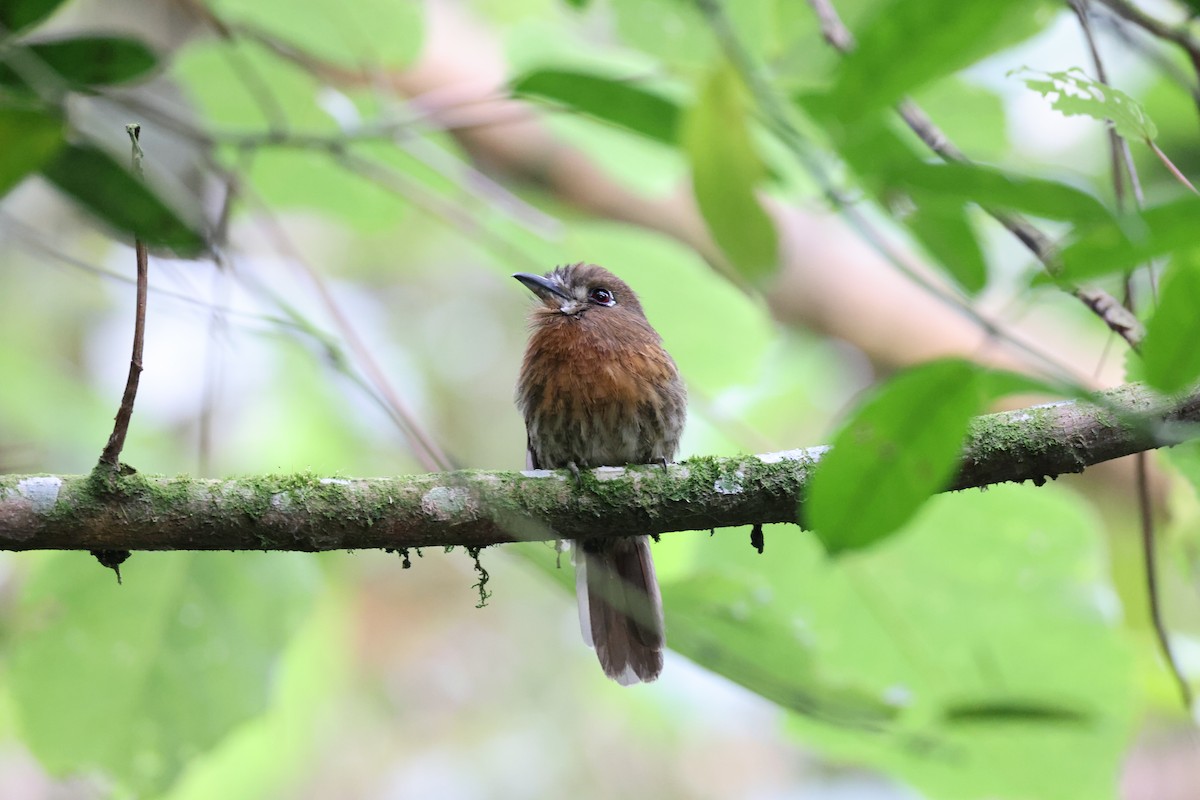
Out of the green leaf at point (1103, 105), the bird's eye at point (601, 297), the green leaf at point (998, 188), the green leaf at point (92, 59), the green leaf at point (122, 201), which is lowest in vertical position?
the green leaf at point (998, 188)

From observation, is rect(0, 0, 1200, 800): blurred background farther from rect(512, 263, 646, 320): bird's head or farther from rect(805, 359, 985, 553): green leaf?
rect(512, 263, 646, 320): bird's head

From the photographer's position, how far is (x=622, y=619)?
3.00 metres

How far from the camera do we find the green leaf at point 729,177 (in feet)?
2.81

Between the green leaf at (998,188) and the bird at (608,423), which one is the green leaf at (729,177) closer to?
the green leaf at (998,188)

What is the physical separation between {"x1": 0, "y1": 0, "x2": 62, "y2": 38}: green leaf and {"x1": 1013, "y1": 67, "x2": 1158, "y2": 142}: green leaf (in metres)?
1.29

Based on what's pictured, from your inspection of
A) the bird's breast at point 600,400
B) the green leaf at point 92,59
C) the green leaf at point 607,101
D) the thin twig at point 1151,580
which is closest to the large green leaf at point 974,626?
the thin twig at point 1151,580

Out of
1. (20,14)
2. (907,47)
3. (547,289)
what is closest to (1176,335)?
(907,47)

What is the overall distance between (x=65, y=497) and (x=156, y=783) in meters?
0.82

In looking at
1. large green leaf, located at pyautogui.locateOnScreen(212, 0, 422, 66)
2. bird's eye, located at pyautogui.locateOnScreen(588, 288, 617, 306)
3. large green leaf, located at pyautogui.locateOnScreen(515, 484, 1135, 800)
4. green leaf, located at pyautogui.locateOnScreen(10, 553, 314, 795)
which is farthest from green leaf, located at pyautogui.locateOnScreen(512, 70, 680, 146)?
bird's eye, located at pyautogui.locateOnScreen(588, 288, 617, 306)

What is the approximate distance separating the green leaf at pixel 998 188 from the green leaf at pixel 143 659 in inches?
75.7

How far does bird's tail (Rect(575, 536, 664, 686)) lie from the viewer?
2.95 meters

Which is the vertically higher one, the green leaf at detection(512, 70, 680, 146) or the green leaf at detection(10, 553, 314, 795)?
the green leaf at detection(512, 70, 680, 146)

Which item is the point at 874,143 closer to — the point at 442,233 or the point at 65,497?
the point at 65,497

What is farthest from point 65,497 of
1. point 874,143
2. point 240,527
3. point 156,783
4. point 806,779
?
point 806,779
